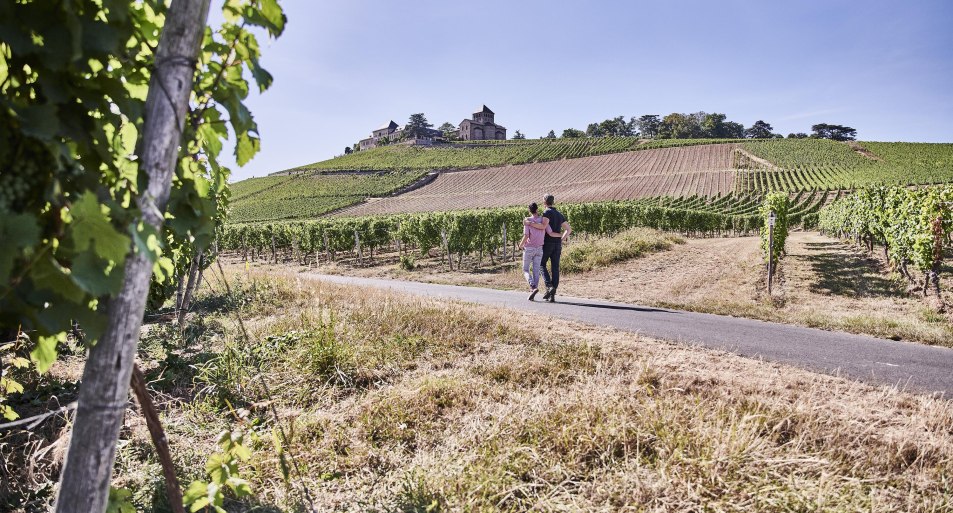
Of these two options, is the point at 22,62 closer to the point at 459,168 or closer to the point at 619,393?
the point at 619,393

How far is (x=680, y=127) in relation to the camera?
443 feet

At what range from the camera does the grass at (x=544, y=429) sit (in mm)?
2674

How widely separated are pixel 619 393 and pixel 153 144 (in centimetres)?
345

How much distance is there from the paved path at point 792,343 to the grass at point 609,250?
574cm

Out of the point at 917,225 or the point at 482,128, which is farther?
the point at 482,128

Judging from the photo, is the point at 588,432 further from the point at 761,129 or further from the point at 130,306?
the point at 761,129

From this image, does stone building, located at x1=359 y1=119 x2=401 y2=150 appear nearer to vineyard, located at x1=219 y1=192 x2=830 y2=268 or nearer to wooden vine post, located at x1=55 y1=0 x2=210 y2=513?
vineyard, located at x1=219 y1=192 x2=830 y2=268

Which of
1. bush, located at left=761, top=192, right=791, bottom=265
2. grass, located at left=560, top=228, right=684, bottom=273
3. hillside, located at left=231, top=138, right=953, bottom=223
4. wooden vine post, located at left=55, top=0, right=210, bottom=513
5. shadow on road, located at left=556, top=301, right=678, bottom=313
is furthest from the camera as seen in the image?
hillside, located at left=231, top=138, right=953, bottom=223

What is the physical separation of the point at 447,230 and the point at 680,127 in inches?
5177

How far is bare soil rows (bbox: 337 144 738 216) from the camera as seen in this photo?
6003 cm

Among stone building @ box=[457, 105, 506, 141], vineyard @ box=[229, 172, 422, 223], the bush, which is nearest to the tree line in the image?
stone building @ box=[457, 105, 506, 141]

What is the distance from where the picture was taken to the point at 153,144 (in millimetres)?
1216

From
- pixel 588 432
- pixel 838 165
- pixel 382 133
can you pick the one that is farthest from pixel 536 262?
pixel 382 133

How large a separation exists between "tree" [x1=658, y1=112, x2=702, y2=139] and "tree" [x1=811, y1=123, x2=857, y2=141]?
2601 centimetres
